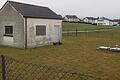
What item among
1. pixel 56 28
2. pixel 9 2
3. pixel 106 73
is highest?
pixel 9 2

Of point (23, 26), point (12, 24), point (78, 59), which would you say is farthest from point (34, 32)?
point (78, 59)

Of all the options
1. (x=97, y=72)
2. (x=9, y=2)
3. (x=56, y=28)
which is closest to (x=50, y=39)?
(x=56, y=28)

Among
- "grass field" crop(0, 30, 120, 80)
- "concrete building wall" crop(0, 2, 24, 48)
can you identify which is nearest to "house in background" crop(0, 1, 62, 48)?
"concrete building wall" crop(0, 2, 24, 48)

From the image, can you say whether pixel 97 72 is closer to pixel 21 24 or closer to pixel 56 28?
pixel 21 24

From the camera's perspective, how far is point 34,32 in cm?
1986

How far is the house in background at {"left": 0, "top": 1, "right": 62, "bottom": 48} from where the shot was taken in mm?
18984

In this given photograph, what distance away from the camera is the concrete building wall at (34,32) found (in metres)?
Result: 19.3

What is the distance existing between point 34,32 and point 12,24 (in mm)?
2241

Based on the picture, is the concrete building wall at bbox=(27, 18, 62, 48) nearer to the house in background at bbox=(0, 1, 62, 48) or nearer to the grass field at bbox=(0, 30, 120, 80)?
the house in background at bbox=(0, 1, 62, 48)

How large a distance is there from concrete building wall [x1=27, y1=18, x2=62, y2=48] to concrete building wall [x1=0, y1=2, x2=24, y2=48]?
0.71 metres

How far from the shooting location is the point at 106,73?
9852 mm

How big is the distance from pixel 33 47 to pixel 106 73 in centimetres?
1107

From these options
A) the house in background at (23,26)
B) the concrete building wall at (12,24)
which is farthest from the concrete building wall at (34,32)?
the concrete building wall at (12,24)

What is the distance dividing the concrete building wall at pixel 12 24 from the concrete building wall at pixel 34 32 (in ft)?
2.32
